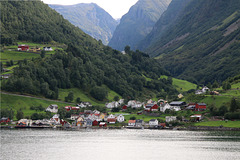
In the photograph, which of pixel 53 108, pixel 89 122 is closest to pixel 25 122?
pixel 53 108

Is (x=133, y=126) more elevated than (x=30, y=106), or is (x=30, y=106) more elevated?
(x=30, y=106)

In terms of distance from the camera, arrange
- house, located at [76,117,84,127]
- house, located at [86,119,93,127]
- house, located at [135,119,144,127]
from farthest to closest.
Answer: house, located at [76,117,84,127]
house, located at [86,119,93,127]
house, located at [135,119,144,127]

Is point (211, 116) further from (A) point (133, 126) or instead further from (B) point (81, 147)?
(B) point (81, 147)

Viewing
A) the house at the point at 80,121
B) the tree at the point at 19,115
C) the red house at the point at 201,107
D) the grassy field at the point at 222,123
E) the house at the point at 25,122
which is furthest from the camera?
the house at the point at 80,121

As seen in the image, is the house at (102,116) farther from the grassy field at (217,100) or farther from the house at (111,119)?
the grassy field at (217,100)

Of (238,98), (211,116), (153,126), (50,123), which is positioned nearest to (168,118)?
(153,126)

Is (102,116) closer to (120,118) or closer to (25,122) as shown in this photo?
(120,118)

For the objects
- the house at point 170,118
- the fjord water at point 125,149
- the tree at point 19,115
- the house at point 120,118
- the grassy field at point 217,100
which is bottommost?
the fjord water at point 125,149

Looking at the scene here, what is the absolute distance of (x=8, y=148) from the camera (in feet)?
320

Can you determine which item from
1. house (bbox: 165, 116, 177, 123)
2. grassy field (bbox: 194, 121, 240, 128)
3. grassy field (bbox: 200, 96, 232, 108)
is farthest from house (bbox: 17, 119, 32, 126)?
grassy field (bbox: 200, 96, 232, 108)

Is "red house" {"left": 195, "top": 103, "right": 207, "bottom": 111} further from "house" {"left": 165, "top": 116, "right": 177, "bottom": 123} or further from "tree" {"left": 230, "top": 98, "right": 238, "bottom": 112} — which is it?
"tree" {"left": 230, "top": 98, "right": 238, "bottom": 112}

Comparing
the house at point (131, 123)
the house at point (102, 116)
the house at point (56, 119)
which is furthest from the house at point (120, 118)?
the house at point (56, 119)

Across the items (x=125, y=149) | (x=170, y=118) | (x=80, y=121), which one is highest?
(x=80, y=121)

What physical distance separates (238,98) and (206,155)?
91.7m
